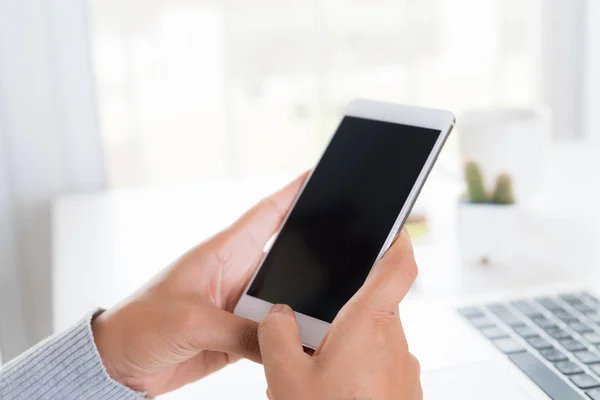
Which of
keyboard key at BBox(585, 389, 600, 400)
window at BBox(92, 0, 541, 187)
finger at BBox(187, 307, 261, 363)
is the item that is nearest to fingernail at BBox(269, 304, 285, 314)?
finger at BBox(187, 307, 261, 363)

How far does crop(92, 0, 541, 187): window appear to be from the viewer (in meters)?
1.97

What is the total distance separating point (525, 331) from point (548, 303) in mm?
68

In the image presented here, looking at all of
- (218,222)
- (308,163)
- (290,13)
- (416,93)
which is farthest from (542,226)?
(308,163)

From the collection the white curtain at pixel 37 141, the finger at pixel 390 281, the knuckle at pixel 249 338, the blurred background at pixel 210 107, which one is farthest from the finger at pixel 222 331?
the white curtain at pixel 37 141

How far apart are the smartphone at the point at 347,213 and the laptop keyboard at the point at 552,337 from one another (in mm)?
166

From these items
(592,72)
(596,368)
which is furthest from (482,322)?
(592,72)

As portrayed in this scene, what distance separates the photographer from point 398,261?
52cm

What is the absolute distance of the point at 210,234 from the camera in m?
1.00

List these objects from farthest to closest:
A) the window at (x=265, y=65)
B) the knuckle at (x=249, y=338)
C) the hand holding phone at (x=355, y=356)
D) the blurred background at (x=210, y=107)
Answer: the window at (x=265, y=65), the blurred background at (x=210, y=107), the knuckle at (x=249, y=338), the hand holding phone at (x=355, y=356)

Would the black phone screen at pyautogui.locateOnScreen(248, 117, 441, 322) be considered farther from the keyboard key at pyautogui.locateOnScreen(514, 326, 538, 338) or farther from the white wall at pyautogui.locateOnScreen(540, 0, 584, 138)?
the white wall at pyautogui.locateOnScreen(540, 0, 584, 138)

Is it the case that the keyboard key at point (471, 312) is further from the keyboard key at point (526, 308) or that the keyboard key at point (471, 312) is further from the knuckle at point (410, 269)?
the knuckle at point (410, 269)

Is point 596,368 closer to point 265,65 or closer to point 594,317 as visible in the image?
point 594,317

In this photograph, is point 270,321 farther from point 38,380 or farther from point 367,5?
point 367,5

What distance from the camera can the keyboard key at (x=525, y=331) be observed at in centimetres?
67
